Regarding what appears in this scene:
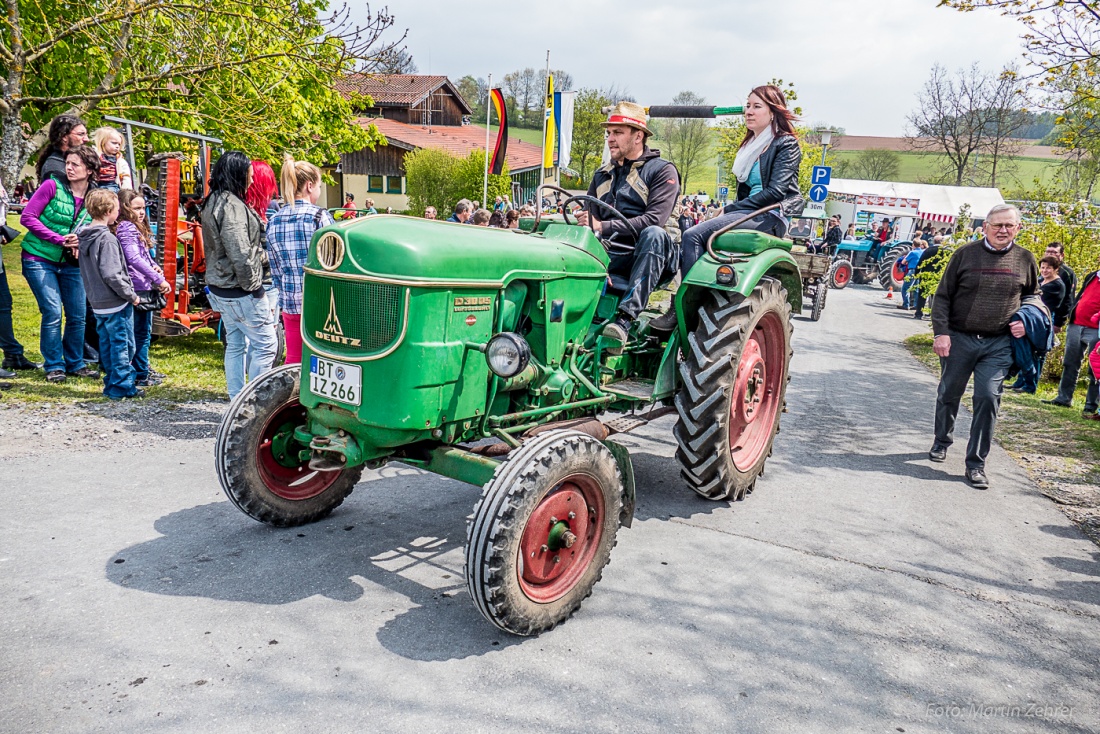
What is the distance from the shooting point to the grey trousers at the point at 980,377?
5414mm

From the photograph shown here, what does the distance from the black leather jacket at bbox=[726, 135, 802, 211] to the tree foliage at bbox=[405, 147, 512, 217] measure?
2307 cm

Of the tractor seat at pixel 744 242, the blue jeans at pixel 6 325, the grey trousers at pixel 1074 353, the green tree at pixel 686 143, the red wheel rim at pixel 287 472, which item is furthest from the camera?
the green tree at pixel 686 143

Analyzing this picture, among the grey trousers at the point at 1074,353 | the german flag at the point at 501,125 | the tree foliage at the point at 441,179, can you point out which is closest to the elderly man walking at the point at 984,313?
the grey trousers at the point at 1074,353

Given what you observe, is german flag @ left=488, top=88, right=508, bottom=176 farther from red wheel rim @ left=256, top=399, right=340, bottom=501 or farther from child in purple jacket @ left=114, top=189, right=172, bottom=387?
red wheel rim @ left=256, top=399, right=340, bottom=501

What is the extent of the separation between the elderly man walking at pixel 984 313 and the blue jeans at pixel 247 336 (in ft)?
16.1

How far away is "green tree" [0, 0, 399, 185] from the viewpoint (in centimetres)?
924

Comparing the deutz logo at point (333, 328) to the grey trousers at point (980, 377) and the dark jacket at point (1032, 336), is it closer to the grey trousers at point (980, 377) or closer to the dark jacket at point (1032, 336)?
the grey trousers at point (980, 377)

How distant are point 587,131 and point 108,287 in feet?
147

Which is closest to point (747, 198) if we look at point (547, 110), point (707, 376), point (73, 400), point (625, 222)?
point (625, 222)


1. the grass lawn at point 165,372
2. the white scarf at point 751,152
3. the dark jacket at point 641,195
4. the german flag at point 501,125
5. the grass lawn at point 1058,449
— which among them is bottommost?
the grass lawn at point 1058,449

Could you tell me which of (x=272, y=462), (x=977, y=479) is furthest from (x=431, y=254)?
(x=977, y=479)

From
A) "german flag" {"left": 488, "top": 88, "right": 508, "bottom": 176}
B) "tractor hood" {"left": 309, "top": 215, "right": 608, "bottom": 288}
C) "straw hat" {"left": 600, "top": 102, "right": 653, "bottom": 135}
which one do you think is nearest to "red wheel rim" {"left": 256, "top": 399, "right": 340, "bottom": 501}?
"tractor hood" {"left": 309, "top": 215, "right": 608, "bottom": 288}

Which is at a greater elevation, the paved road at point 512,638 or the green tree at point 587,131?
the green tree at point 587,131

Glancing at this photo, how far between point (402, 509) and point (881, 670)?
2.51 metres
